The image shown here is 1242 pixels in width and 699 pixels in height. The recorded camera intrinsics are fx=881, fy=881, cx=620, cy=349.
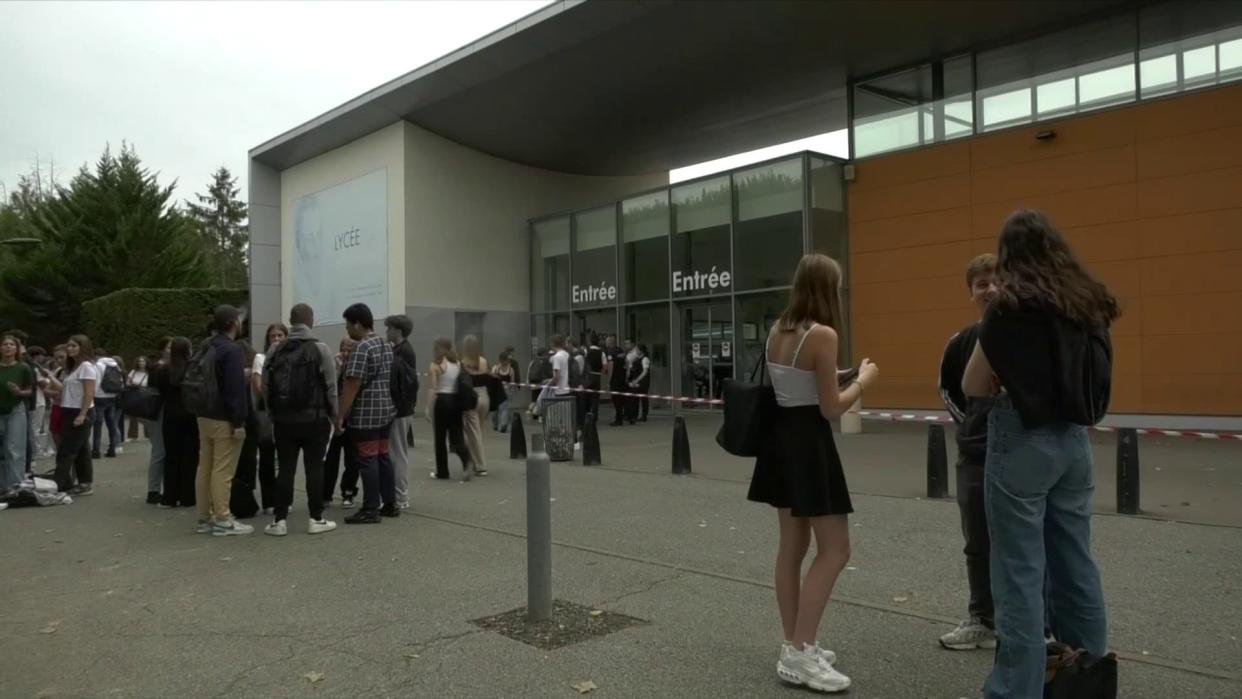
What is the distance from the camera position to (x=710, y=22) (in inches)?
671

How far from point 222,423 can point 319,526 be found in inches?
45.9

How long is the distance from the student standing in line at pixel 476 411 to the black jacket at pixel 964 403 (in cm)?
703

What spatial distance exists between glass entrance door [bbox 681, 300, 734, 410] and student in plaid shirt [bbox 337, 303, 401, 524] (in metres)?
12.6

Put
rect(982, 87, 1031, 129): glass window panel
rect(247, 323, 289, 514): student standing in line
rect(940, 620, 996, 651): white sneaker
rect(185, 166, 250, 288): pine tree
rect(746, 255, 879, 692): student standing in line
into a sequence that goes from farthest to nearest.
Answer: rect(185, 166, 250, 288): pine tree < rect(982, 87, 1031, 129): glass window panel < rect(247, 323, 289, 514): student standing in line < rect(940, 620, 996, 651): white sneaker < rect(746, 255, 879, 692): student standing in line

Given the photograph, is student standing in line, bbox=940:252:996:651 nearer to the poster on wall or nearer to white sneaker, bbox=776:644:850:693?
white sneaker, bbox=776:644:850:693

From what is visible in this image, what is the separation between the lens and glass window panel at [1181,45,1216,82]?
47.9ft

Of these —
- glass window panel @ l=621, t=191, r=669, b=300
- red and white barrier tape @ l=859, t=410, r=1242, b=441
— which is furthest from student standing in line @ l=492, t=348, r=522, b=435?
red and white barrier tape @ l=859, t=410, r=1242, b=441

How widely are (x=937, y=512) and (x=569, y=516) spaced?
10.7 ft

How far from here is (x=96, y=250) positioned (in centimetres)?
4047

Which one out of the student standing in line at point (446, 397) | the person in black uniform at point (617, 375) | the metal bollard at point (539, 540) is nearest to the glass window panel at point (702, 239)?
the person in black uniform at point (617, 375)

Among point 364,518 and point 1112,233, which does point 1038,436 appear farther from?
point 1112,233

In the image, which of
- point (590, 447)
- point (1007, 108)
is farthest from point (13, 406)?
point (1007, 108)

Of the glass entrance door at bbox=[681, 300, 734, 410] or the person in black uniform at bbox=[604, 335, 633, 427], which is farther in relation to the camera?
the glass entrance door at bbox=[681, 300, 734, 410]

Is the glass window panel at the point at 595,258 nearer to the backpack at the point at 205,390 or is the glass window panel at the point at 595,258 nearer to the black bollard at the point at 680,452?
the black bollard at the point at 680,452
